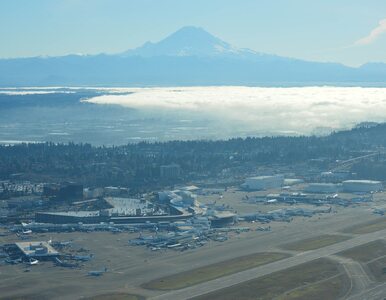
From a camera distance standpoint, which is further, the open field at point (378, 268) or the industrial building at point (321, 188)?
the industrial building at point (321, 188)

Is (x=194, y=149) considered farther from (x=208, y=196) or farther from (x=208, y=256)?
(x=208, y=256)

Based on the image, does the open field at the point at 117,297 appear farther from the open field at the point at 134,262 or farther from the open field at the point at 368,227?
the open field at the point at 368,227

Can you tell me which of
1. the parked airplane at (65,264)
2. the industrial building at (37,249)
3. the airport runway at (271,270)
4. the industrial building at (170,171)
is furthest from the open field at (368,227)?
the industrial building at (170,171)

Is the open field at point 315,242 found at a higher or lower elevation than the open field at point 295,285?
higher

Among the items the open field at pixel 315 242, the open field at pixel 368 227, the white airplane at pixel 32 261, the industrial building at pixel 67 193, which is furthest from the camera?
the industrial building at pixel 67 193

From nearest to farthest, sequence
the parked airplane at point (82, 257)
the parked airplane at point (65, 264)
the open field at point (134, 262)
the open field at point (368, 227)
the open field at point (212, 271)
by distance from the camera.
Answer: the open field at point (134, 262)
the open field at point (212, 271)
the parked airplane at point (65, 264)
the parked airplane at point (82, 257)
the open field at point (368, 227)

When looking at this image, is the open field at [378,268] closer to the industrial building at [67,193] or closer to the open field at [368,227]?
the open field at [368,227]

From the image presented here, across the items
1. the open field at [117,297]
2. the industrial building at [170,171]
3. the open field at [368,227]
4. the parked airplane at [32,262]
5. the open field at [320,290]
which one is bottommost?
the open field at [117,297]

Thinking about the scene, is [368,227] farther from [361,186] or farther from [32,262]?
[32,262]

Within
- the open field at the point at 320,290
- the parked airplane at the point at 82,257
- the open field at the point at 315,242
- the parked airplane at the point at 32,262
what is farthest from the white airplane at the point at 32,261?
the open field at the point at 320,290
